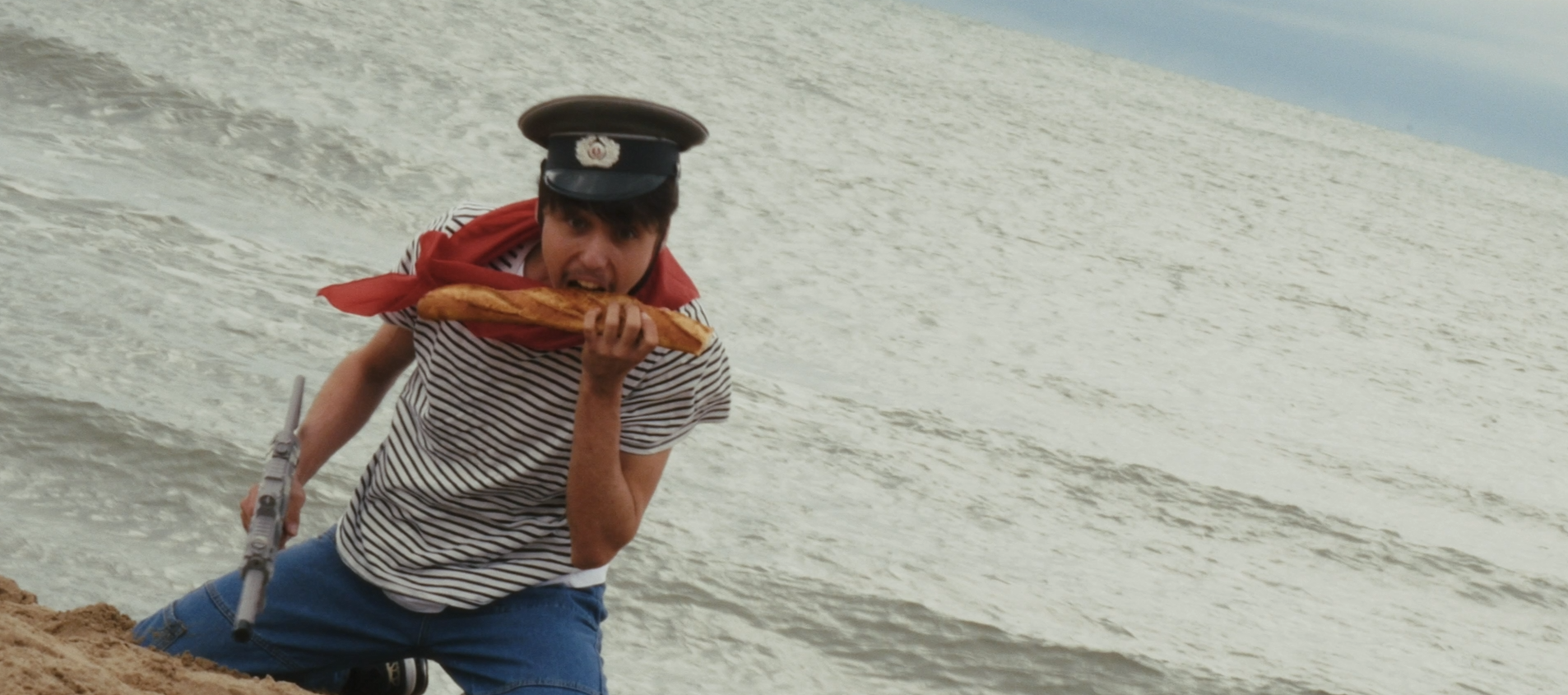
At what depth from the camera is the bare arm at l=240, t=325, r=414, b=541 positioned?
8.45ft

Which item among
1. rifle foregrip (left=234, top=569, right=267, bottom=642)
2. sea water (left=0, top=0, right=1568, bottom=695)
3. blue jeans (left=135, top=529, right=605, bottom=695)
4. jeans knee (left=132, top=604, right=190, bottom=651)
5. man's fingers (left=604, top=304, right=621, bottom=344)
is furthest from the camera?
sea water (left=0, top=0, right=1568, bottom=695)

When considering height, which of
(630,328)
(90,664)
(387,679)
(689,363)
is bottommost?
(387,679)

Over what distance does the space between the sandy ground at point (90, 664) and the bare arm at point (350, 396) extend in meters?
0.34

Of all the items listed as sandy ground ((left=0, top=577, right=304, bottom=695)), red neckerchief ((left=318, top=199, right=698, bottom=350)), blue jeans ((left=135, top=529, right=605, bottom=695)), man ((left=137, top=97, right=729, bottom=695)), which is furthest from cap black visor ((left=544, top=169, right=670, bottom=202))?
sandy ground ((left=0, top=577, right=304, bottom=695))

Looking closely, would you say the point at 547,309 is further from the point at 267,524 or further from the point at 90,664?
the point at 90,664

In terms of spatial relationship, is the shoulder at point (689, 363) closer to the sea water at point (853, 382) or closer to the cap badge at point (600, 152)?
the cap badge at point (600, 152)

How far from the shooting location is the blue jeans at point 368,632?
7.96 ft

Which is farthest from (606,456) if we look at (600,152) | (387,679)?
(387,679)

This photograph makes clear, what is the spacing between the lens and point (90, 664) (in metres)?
2.35

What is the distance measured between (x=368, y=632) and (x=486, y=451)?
1.23 ft

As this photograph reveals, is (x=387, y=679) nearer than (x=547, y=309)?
No

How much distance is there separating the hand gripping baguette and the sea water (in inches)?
74.4

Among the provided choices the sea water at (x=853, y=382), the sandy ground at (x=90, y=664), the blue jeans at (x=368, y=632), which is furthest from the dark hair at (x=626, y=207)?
the sea water at (x=853, y=382)

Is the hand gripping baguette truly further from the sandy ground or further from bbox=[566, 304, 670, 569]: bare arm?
the sandy ground
